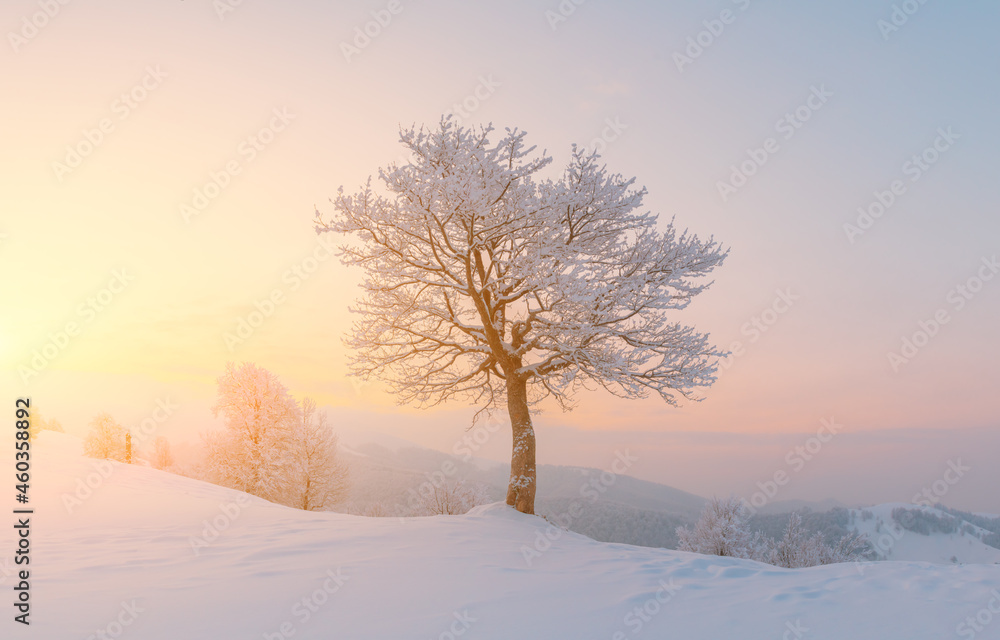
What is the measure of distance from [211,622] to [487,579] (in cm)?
305

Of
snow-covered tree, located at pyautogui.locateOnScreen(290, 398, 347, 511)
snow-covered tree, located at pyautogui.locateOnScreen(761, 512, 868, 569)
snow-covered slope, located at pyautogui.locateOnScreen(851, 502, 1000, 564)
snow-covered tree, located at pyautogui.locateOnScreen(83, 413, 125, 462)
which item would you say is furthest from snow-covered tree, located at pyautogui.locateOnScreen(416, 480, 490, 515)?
snow-covered slope, located at pyautogui.locateOnScreen(851, 502, 1000, 564)

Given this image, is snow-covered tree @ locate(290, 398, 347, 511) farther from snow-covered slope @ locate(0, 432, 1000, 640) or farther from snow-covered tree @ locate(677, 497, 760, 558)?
snow-covered tree @ locate(677, 497, 760, 558)

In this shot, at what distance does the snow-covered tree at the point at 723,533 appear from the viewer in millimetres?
35544

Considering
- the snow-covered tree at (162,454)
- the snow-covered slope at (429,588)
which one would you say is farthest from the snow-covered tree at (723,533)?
the snow-covered tree at (162,454)

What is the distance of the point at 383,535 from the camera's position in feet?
28.8

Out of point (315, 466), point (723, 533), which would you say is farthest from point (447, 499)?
point (723, 533)

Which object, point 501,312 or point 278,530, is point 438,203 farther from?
point 278,530

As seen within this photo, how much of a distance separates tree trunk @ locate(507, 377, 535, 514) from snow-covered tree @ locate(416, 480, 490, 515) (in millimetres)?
14155

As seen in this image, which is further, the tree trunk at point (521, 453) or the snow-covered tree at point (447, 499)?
the snow-covered tree at point (447, 499)

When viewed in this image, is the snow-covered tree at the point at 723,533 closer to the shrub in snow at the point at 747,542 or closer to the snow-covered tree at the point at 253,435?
the shrub in snow at the point at 747,542

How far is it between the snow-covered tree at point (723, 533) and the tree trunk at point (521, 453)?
86.2 ft

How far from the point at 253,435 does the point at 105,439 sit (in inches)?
479

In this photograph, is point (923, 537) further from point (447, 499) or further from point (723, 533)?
point (447, 499)

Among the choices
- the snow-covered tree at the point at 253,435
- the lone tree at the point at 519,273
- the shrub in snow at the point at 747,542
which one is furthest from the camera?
the shrub in snow at the point at 747,542
